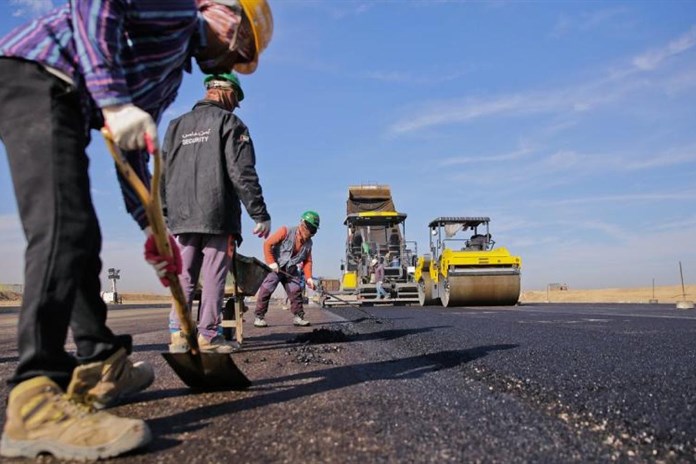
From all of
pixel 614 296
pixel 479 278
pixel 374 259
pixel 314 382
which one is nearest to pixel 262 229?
pixel 314 382

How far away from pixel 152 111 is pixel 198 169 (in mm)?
1330

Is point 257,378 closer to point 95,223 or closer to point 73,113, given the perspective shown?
point 95,223

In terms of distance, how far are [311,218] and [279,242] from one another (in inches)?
21.9

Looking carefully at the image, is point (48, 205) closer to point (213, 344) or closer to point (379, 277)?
point (213, 344)

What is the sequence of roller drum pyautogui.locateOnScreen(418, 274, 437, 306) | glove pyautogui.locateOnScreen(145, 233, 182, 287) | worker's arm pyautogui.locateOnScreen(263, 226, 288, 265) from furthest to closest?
roller drum pyautogui.locateOnScreen(418, 274, 437, 306) → worker's arm pyautogui.locateOnScreen(263, 226, 288, 265) → glove pyautogui.locateOnScreen(145, 233, 182, 287)

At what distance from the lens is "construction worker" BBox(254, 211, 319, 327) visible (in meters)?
7.04

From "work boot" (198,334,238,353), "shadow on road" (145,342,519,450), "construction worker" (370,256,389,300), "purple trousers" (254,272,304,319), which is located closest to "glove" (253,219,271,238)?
"work boot" (198,334,238,353)

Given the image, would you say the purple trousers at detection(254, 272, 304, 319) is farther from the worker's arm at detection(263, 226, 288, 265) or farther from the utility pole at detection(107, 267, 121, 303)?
the utility pole at detection(107, 267, 121, 303)

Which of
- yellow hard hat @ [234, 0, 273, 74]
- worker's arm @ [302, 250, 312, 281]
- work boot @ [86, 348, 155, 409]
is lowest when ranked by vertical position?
work boot @ [86, 348, 155, 409]

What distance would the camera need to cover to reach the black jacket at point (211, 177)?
3.34 meters

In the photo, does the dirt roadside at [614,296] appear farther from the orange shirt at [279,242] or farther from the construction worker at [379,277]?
the orange shirt at [279,242]

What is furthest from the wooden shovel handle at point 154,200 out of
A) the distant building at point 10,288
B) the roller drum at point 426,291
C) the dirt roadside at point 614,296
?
the distant building at point 10,288

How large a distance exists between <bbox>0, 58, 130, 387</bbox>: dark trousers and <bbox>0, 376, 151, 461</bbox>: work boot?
75 millimetres

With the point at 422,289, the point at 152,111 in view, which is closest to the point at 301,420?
the point at 152,111
